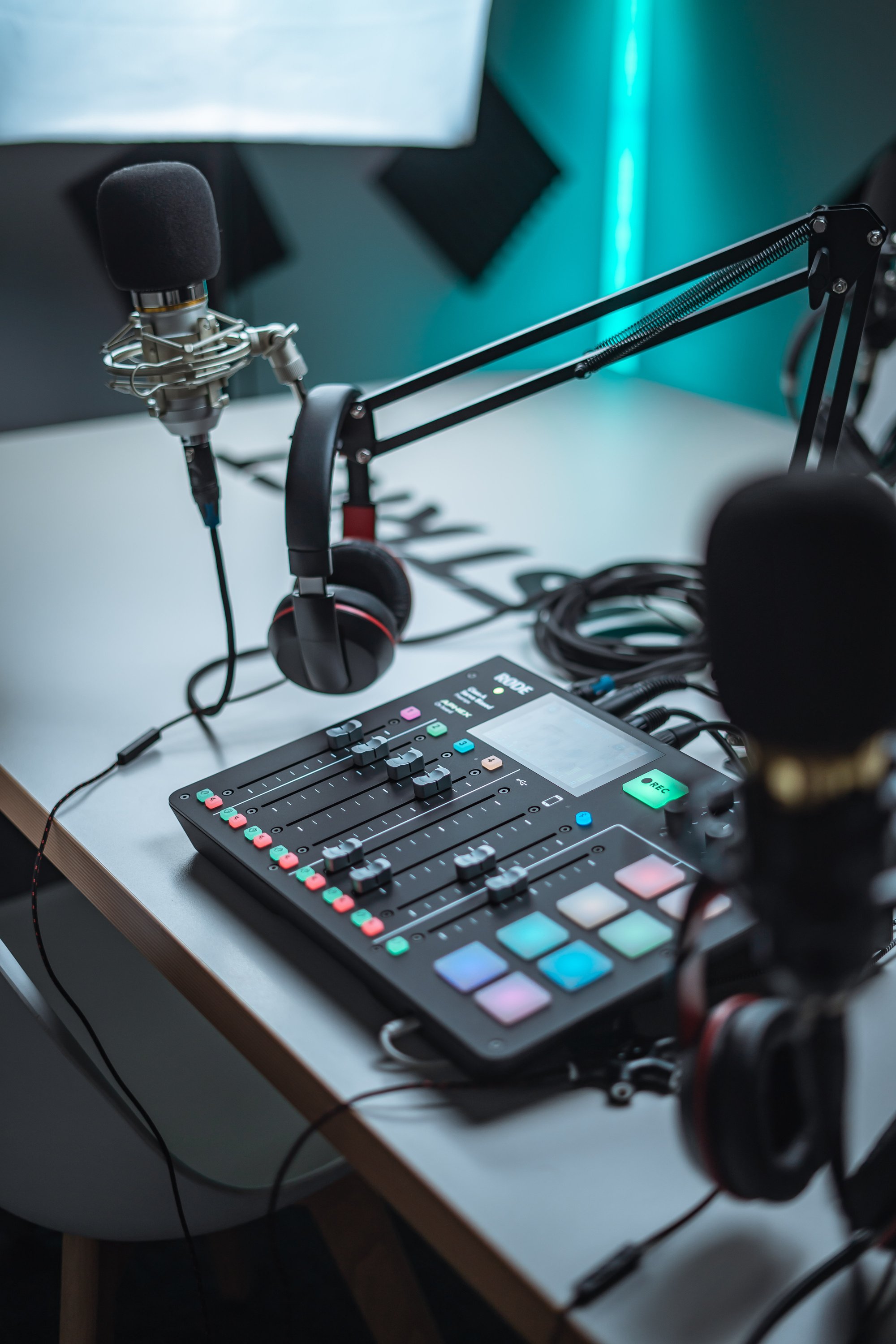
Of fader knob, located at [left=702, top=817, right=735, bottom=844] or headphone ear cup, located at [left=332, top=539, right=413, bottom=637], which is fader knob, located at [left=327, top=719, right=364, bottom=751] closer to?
headphone ear cup, located at [left=332, top=539, right=413, bottom=637]

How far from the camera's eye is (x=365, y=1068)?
49 cm

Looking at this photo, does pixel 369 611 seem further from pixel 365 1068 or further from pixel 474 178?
pixel 474 178

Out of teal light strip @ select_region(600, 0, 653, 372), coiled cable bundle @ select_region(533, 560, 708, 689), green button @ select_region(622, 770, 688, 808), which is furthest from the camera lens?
teal light strip @ select_region(600, 0, 653, 372)

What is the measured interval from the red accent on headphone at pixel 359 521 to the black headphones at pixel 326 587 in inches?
0.6

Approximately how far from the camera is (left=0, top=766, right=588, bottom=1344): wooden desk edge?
1.33 feet

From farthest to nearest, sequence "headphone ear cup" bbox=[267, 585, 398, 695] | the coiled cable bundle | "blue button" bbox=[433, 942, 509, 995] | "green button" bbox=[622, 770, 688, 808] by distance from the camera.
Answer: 1. the coiled cable bundle
2. "headphone ear cup" bbox=[267, 585, 398, 695]
3. "green button" bbox=[622, 770, 688, 808]
4. "blue button" bbox=[433, 942, 509, 995]

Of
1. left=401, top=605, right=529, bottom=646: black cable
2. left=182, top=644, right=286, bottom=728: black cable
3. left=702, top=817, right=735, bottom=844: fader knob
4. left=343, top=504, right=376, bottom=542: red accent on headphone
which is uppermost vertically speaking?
left=343, top=504, right=376, bottom=542: red accent on headphone

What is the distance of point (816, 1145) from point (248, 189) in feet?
4.93

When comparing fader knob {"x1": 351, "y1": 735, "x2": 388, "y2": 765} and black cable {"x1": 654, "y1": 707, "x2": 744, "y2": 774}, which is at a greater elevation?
fader knob {"x1": 351, "y1": 735, "x2": 388, "y2": 765}

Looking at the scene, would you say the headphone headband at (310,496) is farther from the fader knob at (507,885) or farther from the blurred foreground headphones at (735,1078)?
the blurred foreground headphones at (735,1078)

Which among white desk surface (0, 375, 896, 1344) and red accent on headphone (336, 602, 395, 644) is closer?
white desk surface (0, 375, 896, 1344)

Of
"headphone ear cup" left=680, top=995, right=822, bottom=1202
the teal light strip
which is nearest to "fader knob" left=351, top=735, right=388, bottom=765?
"headphone ear cup" left=680, top=995, right=822, bottom=1202

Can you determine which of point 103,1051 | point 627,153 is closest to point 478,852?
point 103,1051

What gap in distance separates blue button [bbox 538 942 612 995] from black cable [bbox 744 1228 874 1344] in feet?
0.45
